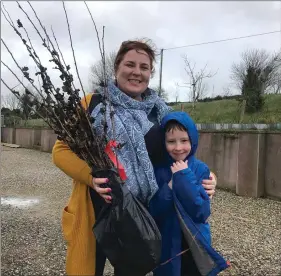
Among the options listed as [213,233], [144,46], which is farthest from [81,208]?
[213,233]

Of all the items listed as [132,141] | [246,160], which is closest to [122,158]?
[132,141]

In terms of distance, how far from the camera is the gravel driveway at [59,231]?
4.22 m

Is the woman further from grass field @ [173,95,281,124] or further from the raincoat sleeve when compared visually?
grass field @ [173,95,281,124]

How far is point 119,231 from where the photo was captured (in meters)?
1.60

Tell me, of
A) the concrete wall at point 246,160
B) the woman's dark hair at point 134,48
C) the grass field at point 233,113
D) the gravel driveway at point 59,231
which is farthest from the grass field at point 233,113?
the woman's dark hair at point 134,48

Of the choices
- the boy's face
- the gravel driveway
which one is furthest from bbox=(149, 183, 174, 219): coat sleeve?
the gravel driveway

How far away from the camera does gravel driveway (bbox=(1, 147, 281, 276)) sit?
4.22m

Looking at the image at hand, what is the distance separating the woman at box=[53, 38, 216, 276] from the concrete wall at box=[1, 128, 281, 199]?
22.1 feet

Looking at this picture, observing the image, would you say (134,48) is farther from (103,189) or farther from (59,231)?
(59,231)

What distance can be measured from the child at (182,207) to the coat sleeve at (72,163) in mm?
359

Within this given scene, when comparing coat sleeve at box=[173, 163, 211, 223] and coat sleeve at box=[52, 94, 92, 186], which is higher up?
coat sleeve at box=[52, 94, 92, 186]

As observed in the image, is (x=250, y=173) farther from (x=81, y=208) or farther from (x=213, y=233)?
(x=81, y=208)

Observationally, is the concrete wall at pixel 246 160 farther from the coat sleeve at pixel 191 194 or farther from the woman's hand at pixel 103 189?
the woman's hand at pixel 103 189

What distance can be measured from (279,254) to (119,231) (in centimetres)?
387
